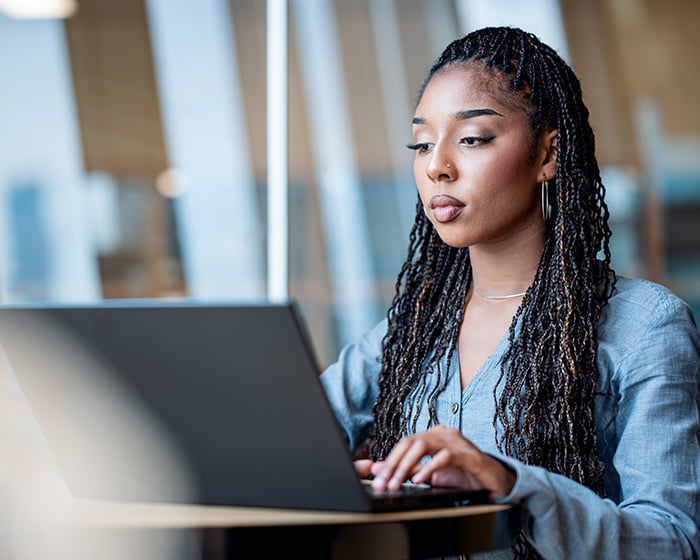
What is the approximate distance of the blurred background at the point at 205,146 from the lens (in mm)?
4062

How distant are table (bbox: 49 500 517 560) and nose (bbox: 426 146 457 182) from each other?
1.62 ft

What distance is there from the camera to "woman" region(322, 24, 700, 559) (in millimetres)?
1244

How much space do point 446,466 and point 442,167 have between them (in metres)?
0.44

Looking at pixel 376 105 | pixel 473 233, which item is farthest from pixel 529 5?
pixel 473 233

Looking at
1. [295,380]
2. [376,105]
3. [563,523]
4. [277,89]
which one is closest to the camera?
[295,380]

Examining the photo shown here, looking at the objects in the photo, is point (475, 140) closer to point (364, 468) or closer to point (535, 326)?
point (535, 326)

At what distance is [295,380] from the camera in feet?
3.13

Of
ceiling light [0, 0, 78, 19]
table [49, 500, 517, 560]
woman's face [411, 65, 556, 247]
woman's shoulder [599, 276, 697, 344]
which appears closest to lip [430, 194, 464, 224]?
woman's face [411, 65, 556, 247]

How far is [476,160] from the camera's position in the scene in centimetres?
136

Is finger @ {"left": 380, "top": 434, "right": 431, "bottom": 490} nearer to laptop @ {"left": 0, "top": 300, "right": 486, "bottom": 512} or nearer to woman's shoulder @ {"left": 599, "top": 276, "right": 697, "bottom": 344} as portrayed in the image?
laptop @ {"left": 0, "top": 300, "right": 486, "bottom": 512}

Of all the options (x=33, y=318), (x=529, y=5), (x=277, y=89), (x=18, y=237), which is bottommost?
(x=33, y=318)

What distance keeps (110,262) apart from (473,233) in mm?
3045

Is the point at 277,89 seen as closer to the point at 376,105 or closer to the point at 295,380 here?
the point at 376,105

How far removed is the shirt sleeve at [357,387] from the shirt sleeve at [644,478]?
1.35 feet
